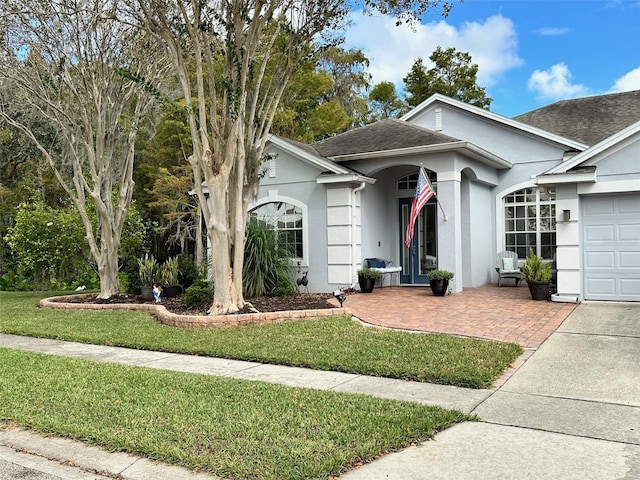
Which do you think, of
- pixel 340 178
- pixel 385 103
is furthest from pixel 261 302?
pixel 385 103

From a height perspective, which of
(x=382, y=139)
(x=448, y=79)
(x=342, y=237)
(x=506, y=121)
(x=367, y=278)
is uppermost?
(x=448, y=79)

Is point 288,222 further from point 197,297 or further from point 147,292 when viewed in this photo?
point 197,297

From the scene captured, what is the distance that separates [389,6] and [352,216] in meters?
5.12

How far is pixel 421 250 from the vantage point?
15.5 meters

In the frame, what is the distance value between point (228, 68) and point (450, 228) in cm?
641

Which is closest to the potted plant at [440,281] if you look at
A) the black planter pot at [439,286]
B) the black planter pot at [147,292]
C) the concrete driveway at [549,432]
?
the black planter pot at [439,286]

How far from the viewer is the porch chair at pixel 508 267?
1462cm

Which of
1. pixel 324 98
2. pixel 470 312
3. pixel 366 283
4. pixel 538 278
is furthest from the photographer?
pixel 324 98

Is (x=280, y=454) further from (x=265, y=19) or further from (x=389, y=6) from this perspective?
(x=389, y=6)

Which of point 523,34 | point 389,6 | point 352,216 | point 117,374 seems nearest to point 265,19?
point 389,6

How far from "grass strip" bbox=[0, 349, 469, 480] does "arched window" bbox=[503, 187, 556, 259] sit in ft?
37.8

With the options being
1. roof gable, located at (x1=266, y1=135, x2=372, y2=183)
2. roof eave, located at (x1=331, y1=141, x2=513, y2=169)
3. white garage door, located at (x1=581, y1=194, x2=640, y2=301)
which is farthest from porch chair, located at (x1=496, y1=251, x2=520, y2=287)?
roof gable, located at (x1=266, y1=135, x2=372, y2=183)

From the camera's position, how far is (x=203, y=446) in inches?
165

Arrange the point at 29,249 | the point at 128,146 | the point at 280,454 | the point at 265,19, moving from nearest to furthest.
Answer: the point at 280,454 < the point at 265,19 < the point at 128,146 < the point at 29,249
